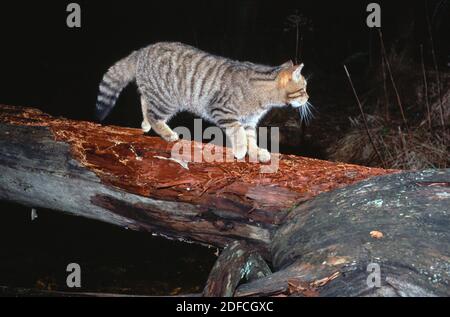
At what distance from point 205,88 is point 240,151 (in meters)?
A: 0.91

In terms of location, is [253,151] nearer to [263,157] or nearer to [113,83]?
[263,157]

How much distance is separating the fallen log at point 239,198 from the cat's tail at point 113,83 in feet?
1.40

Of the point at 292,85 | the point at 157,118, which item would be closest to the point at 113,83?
the point at 157,118

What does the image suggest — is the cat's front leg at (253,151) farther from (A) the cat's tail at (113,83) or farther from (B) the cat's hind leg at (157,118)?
(A) the cat's tail at (113,83)

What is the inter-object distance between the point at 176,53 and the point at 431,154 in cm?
305

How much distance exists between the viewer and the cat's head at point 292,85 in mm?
3957

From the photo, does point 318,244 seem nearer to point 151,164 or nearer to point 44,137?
point 151,164

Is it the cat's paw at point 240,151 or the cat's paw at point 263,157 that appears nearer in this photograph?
the cat's paw at point 263,157

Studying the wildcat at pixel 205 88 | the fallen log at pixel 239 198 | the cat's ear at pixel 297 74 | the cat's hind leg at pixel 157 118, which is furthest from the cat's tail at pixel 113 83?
the cat's ear at pixel 297 74

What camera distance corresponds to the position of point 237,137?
3.91 metres

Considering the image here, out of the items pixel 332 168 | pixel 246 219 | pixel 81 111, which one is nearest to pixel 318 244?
pixel 246 219

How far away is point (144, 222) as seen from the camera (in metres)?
3.30

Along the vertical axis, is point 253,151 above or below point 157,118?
below

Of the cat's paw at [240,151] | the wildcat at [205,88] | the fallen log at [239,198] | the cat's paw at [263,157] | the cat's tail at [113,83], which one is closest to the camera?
the fallen log at [239,198]
